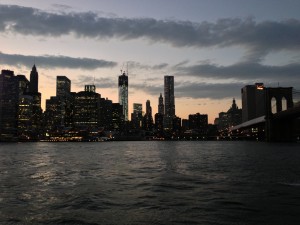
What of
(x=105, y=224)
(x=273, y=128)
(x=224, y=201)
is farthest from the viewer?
(x=273, y=128)

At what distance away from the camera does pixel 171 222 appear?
13062 mm

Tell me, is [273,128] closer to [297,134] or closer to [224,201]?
[297,134]

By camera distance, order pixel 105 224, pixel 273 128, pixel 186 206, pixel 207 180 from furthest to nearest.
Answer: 1. pixel 273 128
2. pixel 207 180
3. pixel 186 206
4. pixel 105 224

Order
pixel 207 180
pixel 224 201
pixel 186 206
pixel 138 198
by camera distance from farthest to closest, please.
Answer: pixel 207 180, pixel 138 198, pixel 224 201, pixel 186 206

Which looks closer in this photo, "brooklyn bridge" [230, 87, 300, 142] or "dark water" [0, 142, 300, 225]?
"dark water" [0, 142, 300, 225]

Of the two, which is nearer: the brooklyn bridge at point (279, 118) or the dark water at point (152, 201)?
the dark water at point (152, 201)

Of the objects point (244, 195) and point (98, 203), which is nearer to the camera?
point (98, 203)

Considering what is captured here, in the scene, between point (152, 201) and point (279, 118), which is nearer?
point (152, 201)

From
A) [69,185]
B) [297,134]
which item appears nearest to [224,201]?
[69,185]

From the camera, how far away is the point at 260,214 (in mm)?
14242

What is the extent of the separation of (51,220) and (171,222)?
4556mm

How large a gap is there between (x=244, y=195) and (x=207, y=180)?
681 cm

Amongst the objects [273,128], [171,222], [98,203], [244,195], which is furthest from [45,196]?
[273,128]

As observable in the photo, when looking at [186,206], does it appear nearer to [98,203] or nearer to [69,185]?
[98,203]
